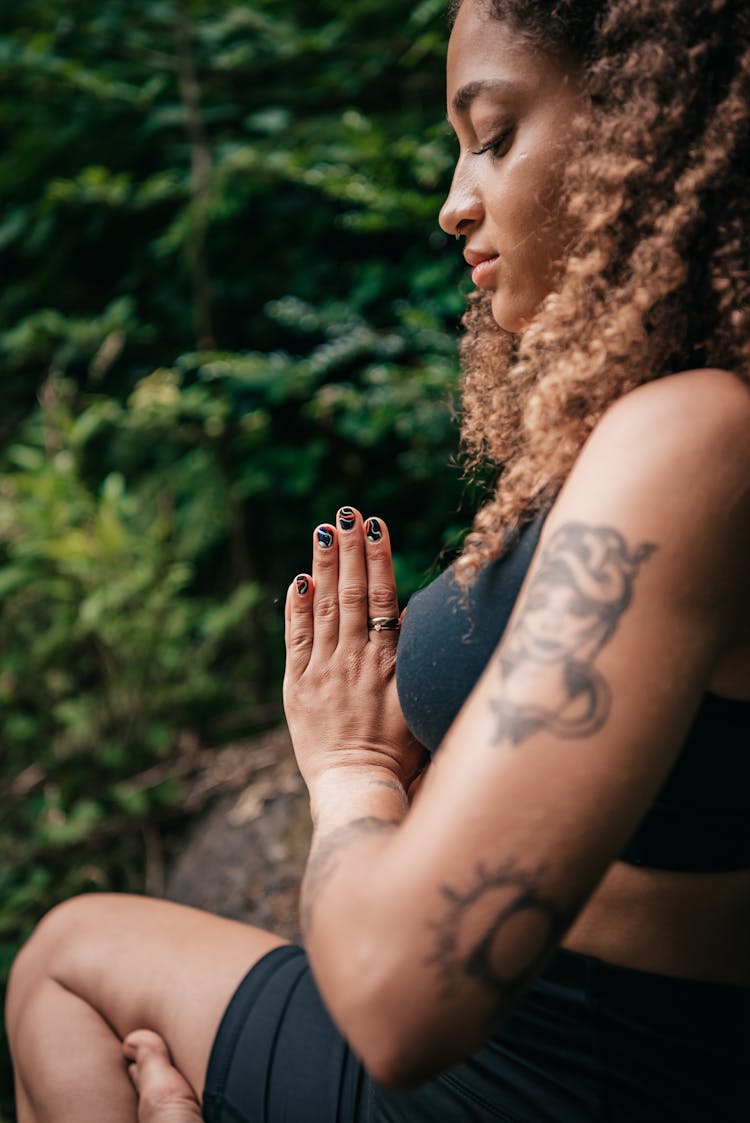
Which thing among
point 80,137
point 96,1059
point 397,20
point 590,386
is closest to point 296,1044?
point 96,1059

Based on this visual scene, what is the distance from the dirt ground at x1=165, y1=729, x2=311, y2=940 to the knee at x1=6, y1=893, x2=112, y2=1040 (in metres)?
0.64

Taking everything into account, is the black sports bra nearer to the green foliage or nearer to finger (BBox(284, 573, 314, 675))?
finger (BBox(284, 573, 314, 675))

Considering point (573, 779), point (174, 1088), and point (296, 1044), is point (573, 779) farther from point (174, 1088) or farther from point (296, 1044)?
point (174, 1088)

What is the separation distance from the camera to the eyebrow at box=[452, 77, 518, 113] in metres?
1.10

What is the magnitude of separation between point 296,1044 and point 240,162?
2.72 meters

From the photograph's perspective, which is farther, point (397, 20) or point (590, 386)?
point (397, 20)

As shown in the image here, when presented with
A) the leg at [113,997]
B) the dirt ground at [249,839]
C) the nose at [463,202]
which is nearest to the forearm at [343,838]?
the leg at [113,997]

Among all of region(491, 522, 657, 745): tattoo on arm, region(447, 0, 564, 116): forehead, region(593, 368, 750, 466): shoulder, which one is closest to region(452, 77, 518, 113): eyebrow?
region(447, 0, 564, 116): forehead

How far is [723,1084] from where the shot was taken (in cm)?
102

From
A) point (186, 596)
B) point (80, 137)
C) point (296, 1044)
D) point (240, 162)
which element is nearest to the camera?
point (296, 1044)

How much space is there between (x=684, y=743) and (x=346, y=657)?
18.9 inches

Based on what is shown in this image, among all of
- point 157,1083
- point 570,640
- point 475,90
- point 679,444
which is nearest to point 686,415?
point 679,444

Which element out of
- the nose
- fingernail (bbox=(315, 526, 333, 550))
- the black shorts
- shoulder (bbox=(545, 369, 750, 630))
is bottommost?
the black shorts

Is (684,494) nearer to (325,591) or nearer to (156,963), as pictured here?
(325,591)
